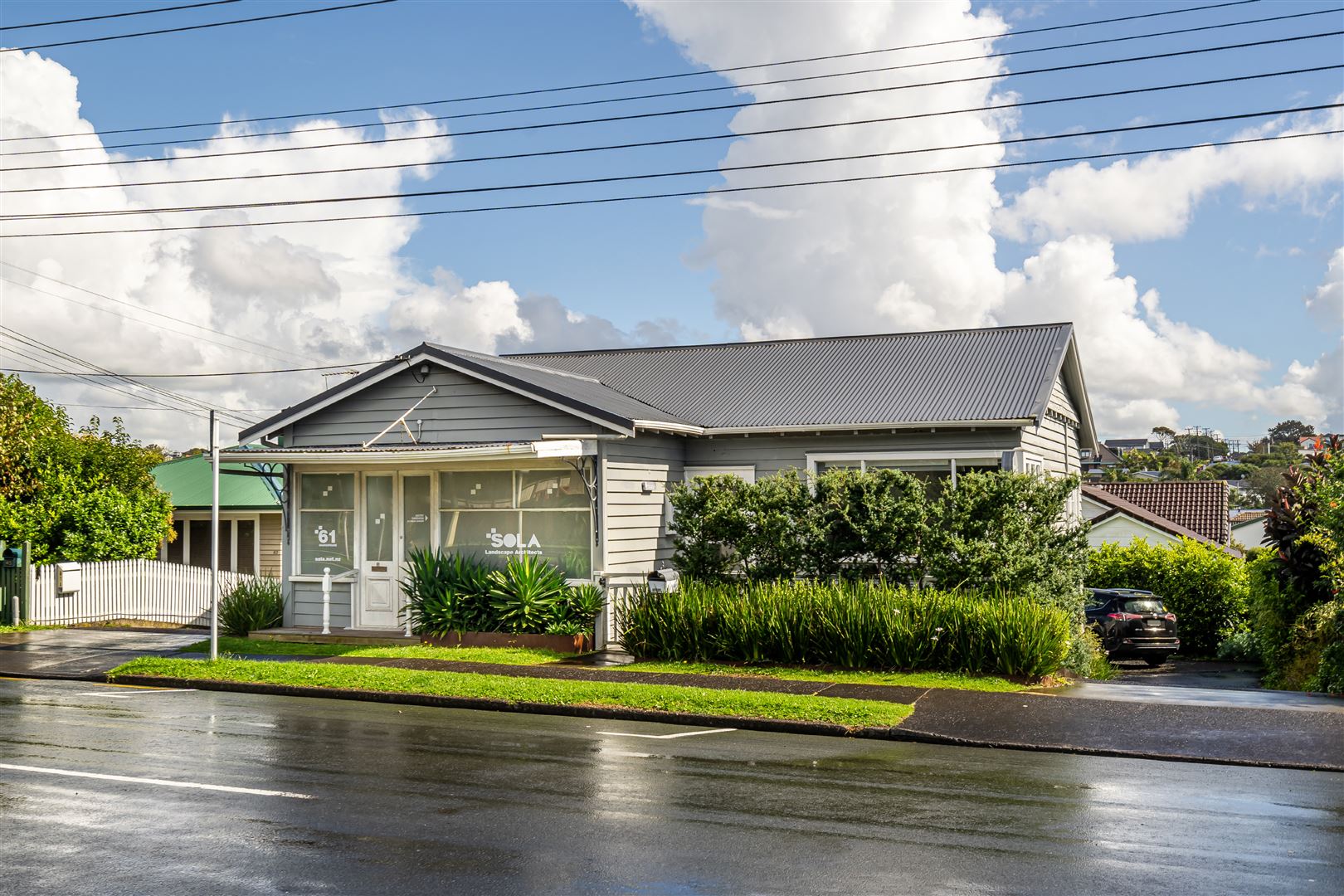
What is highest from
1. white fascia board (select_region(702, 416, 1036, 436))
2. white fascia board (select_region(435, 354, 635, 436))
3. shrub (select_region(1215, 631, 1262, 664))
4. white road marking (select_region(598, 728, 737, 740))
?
white fascia board (select_region(435, 354, 635, 436))

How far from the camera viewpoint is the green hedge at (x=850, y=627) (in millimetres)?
14891

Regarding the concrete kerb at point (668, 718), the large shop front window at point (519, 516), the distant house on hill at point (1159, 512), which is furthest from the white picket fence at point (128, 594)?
the distant house on hill at point (1159, 512)

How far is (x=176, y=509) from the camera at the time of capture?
33688 mm

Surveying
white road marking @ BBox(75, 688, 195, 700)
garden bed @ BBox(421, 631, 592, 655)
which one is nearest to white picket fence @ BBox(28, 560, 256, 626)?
garden bed @ BBox(421, 631, 592, 655)

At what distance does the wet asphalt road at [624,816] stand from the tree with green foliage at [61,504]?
13.9 m

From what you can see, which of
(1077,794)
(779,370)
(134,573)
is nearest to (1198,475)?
(779,370)

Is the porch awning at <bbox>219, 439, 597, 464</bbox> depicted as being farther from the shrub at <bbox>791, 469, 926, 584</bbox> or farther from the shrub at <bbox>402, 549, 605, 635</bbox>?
the shrub at <bbox>791, 469, 926, 584</bbox>

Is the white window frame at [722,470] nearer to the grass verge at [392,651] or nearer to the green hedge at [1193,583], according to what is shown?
the grass verge at [392,651]

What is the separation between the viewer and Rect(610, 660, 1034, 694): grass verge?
14406 mm

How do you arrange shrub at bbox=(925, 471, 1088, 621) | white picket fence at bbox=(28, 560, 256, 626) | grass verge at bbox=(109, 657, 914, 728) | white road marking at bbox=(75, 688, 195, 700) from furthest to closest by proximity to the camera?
white picket fence at bbox=(28, 560, 256, 626)
shrub at bbox=(925, 471, 1088, 621)
white road marking at bbox=(75, 688, 195, 700)
grass verge at bbox=(109, 657, 914, 728)

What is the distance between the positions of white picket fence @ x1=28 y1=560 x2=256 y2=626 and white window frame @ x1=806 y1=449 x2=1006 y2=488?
11730mm

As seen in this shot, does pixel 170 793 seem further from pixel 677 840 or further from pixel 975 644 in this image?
pixel 975 644

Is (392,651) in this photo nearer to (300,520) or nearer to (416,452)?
(416,452)

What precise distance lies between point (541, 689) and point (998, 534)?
652 cm
